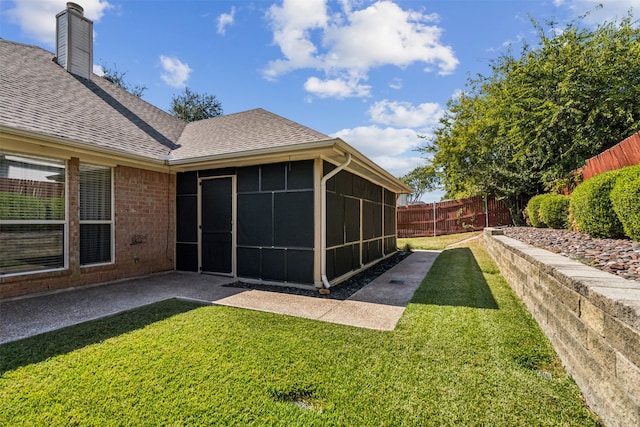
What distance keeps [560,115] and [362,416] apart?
40.1 ft

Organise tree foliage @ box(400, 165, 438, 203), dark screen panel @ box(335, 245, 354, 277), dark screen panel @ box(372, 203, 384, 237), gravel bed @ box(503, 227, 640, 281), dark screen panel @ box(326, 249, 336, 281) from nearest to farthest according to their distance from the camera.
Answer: gravel bed @ box(503, 227, 640, 281)
dark screen panel @ box(326, 249, 336, 281)
dark screen panel @ box(335, 245, 354, 277)
dark screen panel @ box(372, 203, 384, 237)
tree foliage @ box(400, 165, 438, 203)

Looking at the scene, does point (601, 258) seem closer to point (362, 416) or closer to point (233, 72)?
point (362, 416)

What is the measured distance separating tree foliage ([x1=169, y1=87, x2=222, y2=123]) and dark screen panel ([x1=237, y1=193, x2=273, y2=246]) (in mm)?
17758

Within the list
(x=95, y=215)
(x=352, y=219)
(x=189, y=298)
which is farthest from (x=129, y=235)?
(x=352, y=219)

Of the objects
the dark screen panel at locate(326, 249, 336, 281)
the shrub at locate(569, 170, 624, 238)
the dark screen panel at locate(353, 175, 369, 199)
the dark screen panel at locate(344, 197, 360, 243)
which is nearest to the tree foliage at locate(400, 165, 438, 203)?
the dark screen panel at locate(353, 175, 369, 199)

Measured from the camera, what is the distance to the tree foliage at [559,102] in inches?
382

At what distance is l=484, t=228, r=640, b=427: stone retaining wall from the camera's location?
1.67m

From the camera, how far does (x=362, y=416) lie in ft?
6.82

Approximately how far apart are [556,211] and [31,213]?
10920 mm

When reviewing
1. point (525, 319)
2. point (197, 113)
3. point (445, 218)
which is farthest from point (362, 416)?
point (197, 113)

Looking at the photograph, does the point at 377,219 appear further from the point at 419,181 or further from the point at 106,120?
the point at 419,181

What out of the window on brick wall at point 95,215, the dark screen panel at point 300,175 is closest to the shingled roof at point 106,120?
the dark screen panel at point 300,175

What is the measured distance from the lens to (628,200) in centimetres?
395

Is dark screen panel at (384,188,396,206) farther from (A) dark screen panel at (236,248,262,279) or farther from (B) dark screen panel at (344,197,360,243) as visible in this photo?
(A) dark screen panel at (236,248,262,279)
